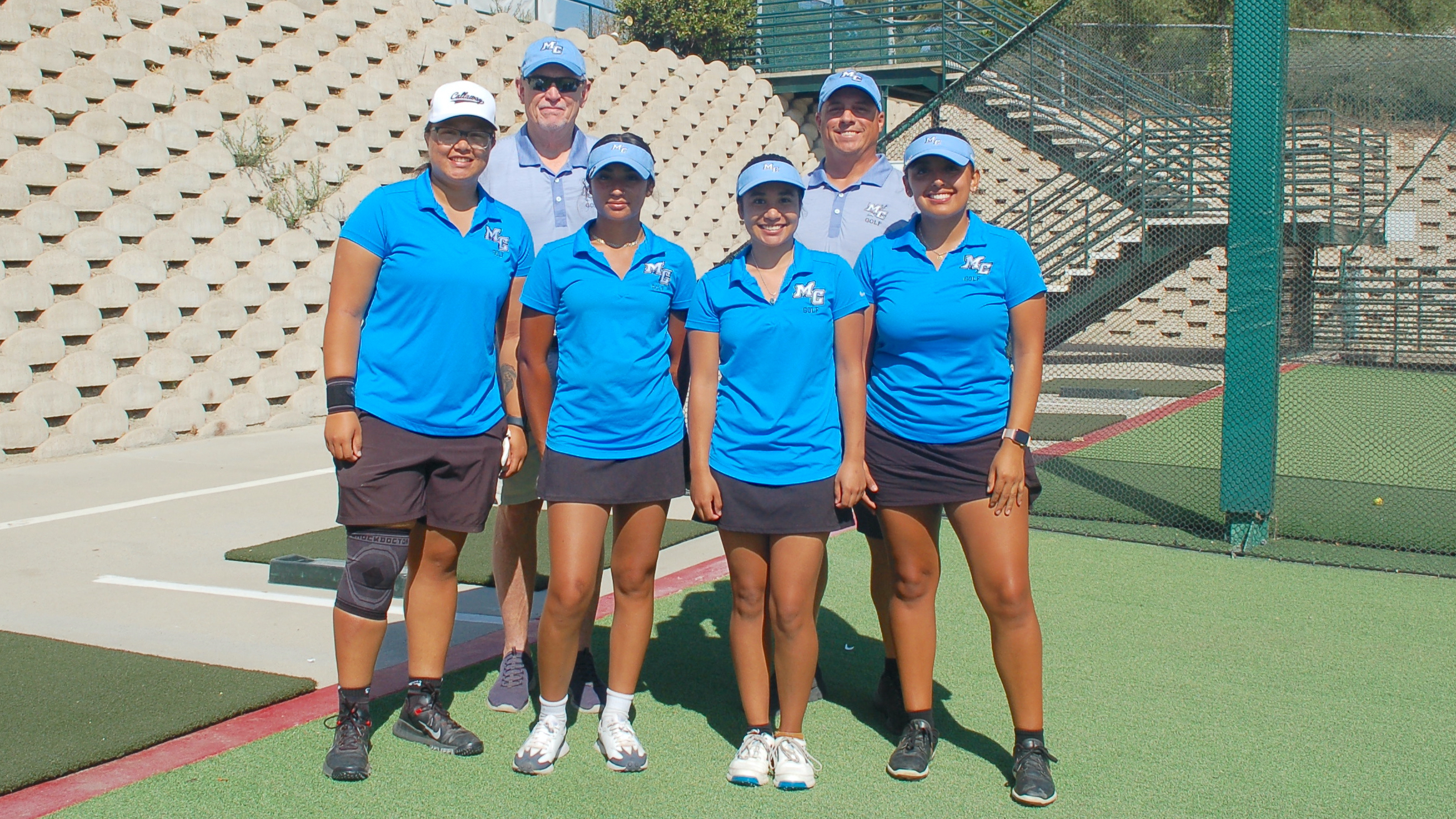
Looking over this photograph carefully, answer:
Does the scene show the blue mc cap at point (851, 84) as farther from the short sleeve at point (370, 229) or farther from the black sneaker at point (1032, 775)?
the black sneaker at point (1032, 775)

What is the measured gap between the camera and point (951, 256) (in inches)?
135

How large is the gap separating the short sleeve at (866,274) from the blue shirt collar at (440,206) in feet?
3.61

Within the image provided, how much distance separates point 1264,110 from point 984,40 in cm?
1010

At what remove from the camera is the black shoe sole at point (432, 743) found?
3.62 meters

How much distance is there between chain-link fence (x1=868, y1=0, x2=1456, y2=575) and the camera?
6.78m

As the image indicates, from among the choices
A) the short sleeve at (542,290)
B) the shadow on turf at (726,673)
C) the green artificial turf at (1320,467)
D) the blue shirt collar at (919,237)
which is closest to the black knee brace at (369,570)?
the short sleeve at (542,290)

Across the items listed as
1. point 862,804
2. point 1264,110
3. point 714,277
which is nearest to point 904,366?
point 714,277

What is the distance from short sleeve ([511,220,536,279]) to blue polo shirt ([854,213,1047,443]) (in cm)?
107

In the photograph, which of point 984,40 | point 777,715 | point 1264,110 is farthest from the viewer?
point 984,40

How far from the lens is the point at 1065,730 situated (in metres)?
3.85

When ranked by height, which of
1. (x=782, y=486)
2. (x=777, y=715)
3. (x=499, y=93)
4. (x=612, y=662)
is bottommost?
(x=777, y=715)

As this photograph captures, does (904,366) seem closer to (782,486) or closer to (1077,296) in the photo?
(782,486)

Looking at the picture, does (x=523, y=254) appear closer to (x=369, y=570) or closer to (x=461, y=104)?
(x=461, y=104)

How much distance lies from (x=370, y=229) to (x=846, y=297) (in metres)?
1.37
